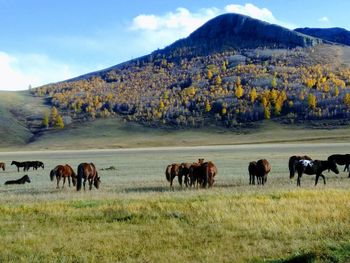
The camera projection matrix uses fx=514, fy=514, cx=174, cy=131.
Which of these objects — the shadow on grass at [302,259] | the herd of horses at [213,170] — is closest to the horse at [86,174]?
the herd of horses at [213,170]

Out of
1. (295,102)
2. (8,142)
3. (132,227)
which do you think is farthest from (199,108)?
(132,227)

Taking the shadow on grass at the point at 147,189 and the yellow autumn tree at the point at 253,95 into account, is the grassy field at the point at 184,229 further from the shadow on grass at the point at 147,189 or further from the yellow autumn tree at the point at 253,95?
the yellow autumn tree at the point at 253,95

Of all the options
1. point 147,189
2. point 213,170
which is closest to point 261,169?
point 213,170

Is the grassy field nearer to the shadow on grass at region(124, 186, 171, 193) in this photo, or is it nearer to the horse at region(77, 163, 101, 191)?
the shadow on grass at region(124, 186, 171, 193)

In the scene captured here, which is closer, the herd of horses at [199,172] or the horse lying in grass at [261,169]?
the herd of horses at [199,172]

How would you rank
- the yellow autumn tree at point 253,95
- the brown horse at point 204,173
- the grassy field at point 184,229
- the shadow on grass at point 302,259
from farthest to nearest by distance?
the yellow autumn tree at point 253,95, the brown horse at point 204,173, the grassy field at point 184,229, the shadow on grass at point 302,259

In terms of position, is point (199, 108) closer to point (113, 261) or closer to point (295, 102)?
point (295, 102)

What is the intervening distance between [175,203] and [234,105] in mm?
173046

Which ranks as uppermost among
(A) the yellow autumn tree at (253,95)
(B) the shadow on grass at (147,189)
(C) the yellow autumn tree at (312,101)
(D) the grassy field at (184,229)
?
(A) the yellow autumn tree at (253,95)

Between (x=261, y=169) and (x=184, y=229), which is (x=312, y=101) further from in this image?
(x=184, y=229)

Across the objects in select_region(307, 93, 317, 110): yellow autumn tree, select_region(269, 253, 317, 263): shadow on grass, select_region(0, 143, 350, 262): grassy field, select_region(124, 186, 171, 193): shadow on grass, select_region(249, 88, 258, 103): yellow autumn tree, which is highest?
select_region(249, 88, 258, 103): yellow autumn tree

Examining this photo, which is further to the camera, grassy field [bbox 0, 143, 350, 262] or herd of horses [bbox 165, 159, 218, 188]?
herd of horses [bbox 165, 159, 218, 188]

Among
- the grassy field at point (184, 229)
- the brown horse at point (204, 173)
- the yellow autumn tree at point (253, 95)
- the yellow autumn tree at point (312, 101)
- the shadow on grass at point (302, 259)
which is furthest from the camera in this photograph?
the yellow autumn tree at point (253, 95)

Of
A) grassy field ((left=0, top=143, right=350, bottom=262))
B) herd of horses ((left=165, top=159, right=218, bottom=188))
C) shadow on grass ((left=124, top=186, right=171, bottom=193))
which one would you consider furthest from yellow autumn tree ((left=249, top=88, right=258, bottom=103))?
grassy field ((left=0, top=143, right=350, bottom=262))
